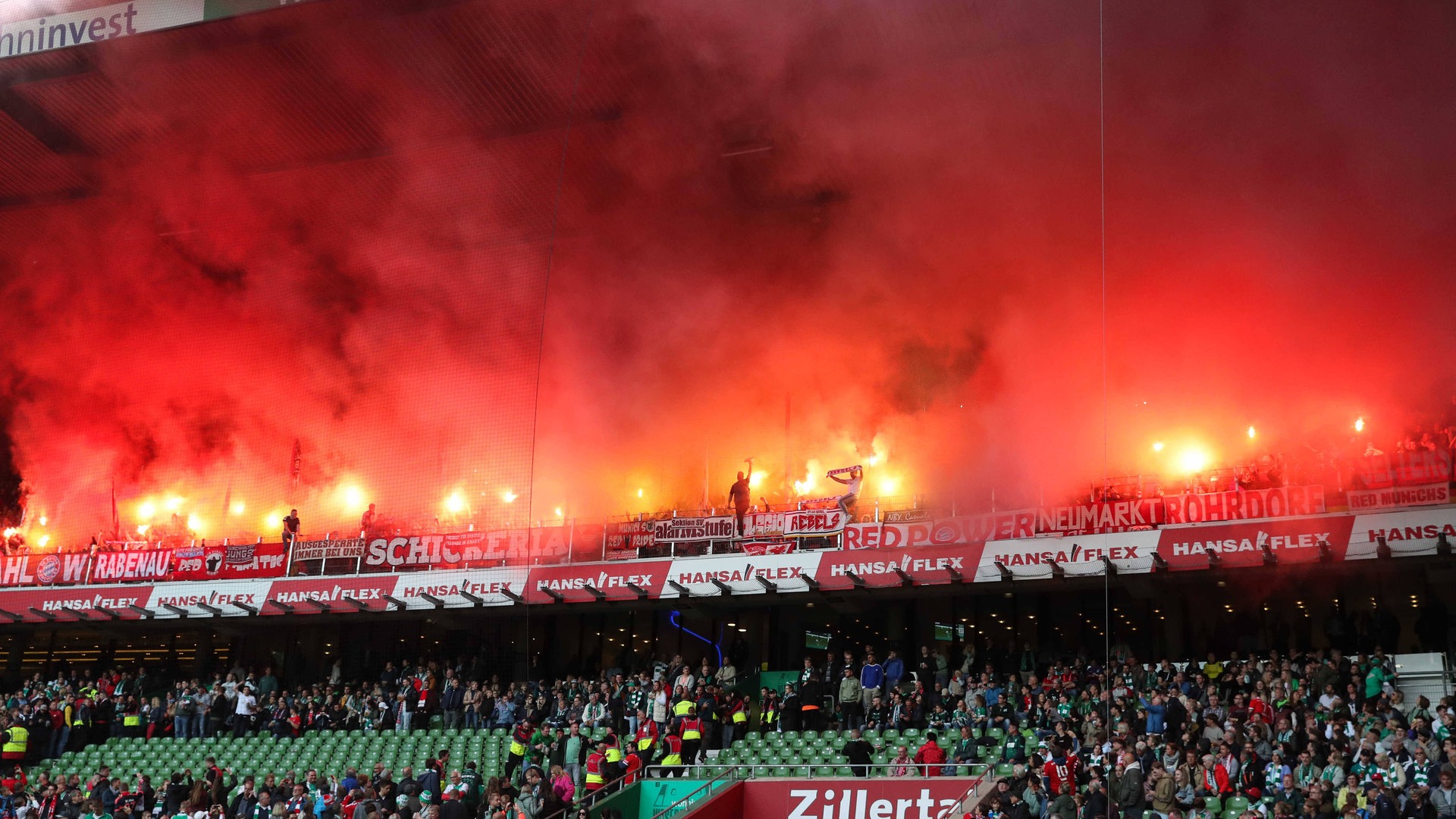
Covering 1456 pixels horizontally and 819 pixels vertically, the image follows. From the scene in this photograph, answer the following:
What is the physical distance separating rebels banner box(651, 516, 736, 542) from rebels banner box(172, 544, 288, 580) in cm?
756

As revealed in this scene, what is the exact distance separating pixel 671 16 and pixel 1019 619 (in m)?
11.9

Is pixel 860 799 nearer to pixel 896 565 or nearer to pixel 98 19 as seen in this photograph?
pixel 896 565

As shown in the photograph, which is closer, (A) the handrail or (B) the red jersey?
(B) the red jersey

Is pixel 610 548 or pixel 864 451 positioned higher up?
pixel 864 451

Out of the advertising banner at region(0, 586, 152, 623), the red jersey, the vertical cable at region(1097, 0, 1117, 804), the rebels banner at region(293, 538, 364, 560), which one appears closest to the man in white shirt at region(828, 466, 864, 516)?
the vertical cable at region(1097, 0, 1117, 804)

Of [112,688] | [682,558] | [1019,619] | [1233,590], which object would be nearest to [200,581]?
[112,688]

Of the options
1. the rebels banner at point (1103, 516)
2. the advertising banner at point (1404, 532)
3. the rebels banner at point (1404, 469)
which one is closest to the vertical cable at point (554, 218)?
the rebels banner at point (1103, 516)

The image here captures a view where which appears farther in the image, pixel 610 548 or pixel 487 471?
pixel 487 471

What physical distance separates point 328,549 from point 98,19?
10.1 meters

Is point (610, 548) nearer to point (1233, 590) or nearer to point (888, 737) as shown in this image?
point (888, 737)

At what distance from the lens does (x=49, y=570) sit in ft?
83.5

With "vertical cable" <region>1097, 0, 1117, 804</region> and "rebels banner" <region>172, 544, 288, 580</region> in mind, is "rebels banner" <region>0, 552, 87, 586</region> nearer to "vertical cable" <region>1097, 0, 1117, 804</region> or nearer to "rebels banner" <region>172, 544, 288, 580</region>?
"rebels banner" <region>172, 544, 288, 580</region>

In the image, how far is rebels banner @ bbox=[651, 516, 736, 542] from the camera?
74.3ft

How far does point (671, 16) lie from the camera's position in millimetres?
22406
